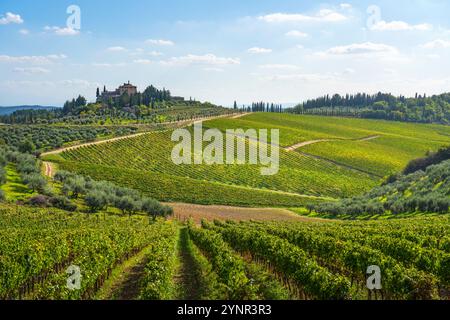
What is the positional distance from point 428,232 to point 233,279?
68.6ft

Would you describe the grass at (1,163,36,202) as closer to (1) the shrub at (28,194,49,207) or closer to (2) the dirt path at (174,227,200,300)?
(1) the shrub at (28,194,49,207)

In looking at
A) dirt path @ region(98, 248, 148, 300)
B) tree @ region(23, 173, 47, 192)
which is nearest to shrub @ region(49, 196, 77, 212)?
tree @ region(23, 173, 47, 192)

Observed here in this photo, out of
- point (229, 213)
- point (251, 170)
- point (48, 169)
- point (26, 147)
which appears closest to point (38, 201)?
point (229, 213)

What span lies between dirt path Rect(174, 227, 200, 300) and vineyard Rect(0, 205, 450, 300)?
0.07 meters

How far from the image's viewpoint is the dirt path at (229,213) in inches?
2814

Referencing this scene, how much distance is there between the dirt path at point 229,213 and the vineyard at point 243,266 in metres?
30.4

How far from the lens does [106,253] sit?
31.1 metres

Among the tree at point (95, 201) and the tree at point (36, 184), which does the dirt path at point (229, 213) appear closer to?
the tree at point (95, 201)

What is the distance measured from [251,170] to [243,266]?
8674 centimetres

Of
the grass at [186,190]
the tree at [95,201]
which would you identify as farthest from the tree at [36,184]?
the grass at [186,190]

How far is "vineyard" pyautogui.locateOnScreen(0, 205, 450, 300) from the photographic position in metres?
22.0

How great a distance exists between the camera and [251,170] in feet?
374
